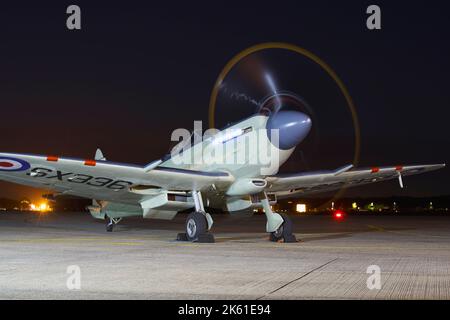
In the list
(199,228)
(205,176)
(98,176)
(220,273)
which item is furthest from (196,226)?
(220,273)

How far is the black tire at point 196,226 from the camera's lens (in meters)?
15.1

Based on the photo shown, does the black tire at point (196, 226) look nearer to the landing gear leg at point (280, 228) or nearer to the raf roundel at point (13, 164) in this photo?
the landing gear leg at point (280, 228)

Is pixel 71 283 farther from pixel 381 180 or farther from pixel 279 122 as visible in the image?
pixel 381 180

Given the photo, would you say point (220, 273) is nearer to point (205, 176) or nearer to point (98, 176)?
point (205, 176)

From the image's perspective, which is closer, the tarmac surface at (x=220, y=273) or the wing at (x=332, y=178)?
the tarmac surface at (x=220, y=273)

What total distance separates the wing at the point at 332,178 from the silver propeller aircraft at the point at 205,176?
0.11 feet

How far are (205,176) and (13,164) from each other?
4760 millimetres

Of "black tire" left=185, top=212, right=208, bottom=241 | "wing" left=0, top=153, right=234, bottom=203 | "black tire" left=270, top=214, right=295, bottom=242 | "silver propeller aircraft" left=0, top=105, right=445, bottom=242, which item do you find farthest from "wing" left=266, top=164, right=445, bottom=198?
"black tire" left=185, top=212, right=208, bottom=241

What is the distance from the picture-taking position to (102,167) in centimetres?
1454

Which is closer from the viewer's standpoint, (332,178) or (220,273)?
(220,273)

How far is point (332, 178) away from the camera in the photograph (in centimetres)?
1759

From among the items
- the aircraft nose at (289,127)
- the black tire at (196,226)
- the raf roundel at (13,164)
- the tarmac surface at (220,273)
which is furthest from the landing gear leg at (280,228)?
the raf roundel at (13,164)

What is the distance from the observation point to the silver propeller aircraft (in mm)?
14430
